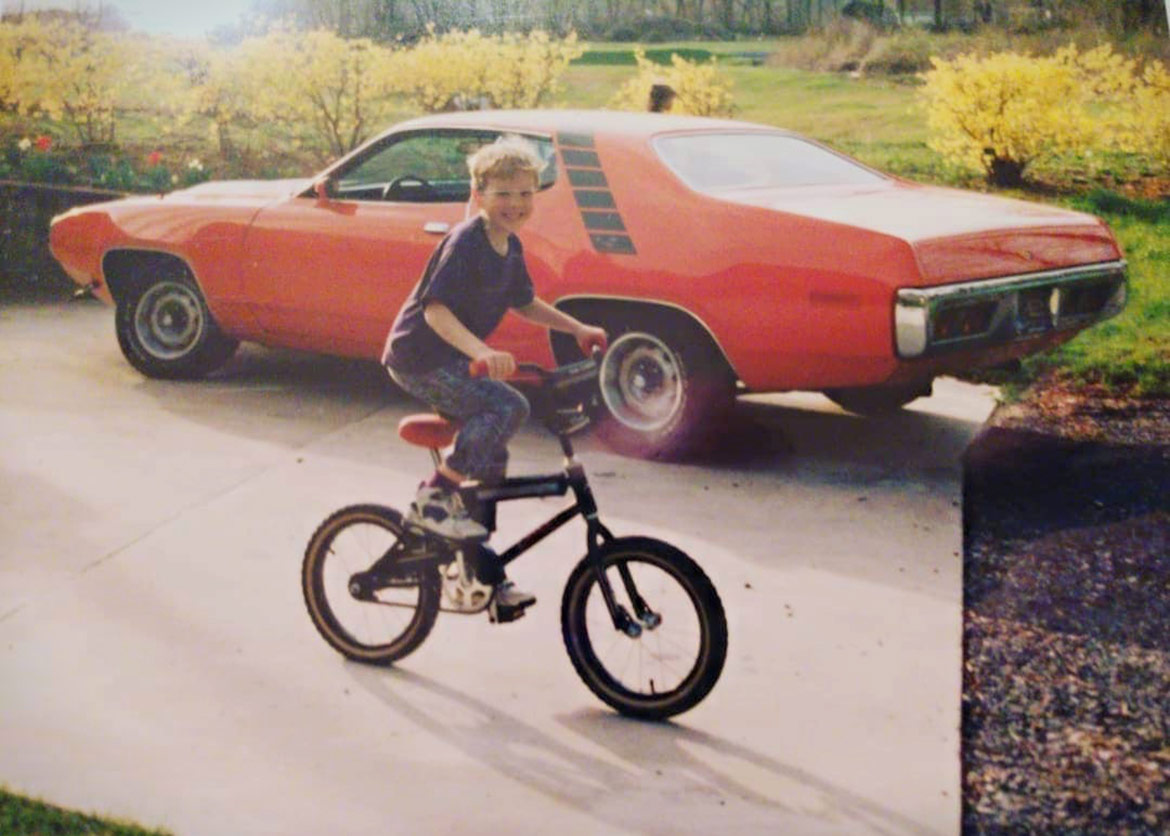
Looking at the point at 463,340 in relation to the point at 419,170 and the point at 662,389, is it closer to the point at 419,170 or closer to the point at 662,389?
the point at 419,170

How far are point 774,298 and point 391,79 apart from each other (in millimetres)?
1158

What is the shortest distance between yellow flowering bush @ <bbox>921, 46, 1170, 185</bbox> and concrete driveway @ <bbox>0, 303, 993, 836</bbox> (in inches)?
42.4

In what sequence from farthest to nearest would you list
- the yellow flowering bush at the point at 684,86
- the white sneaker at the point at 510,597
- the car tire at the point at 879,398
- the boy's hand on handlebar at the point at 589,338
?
the car tire at the point at 879,398 → the yellow flowering bush at the point at 684,86 → the white sneaker at the point at 510,597 → the boy's hand on handlebar at the point at 589,338

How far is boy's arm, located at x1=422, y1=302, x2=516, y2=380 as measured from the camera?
9.23 feet

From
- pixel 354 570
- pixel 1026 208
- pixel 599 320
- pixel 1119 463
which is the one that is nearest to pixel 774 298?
pixel 599 320

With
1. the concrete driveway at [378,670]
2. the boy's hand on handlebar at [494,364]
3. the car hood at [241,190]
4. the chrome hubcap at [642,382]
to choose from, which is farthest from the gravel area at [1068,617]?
the car hood at [241,190]

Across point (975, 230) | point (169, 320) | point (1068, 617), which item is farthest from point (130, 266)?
point (1068, 617)

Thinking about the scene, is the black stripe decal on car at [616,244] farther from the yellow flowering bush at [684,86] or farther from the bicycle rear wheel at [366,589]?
the bicycle rear wheel at [366,589]

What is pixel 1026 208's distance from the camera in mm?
4133

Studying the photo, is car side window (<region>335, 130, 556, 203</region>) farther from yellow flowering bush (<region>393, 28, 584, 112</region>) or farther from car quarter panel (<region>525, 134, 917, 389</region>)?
car quarter panel (<region>525, 134, 917, 389</region>)

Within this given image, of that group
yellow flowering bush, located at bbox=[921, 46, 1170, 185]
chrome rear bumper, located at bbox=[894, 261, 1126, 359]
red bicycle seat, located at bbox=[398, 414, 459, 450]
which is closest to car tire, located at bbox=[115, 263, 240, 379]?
red bicycle seat, located at bbox=[398, 414, 459, 450]

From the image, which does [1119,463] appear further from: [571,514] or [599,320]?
[571,514]

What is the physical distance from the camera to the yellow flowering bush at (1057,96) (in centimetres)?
372

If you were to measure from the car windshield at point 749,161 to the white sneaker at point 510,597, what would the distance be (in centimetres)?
151
